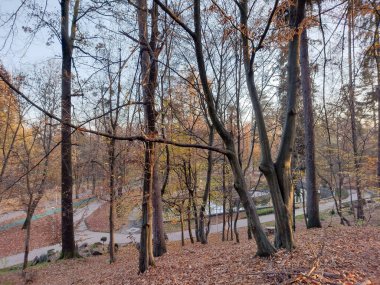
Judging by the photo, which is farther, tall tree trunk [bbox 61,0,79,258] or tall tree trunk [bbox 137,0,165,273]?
tall tree trunk [bbox 61,0,79,258]

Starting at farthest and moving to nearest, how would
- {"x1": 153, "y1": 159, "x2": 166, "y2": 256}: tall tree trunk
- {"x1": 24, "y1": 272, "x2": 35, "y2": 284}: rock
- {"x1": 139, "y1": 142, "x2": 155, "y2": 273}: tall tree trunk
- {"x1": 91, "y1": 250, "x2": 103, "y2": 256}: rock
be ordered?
{"x1": 91, "y1": 250, "x2": 103, "y2": 256}: rock, {"x1": 24, "y1": 272, "x2": 35, "y2": 284}: rock, {"x1": 153, "y1": 159, "x2": 166, "y2": 256}: tall tree trunk, {"x1": 139, "y1": 142, "x2": 155, "y2": 273}: tall tree trunk

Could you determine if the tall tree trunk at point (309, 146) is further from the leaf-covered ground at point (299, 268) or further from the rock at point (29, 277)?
the rock at point (29, 277)

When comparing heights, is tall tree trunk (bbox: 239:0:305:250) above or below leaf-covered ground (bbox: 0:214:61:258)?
above

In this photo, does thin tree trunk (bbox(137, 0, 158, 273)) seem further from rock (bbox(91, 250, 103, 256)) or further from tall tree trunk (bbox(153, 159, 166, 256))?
rock (bbox(91, 250, 103, 256))

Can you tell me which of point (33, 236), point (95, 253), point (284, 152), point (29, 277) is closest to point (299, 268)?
point (284, 152)

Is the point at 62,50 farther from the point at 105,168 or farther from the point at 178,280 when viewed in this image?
the point at 178,280

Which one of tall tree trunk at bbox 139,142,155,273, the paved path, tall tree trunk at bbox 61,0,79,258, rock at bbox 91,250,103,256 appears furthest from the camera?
the paved path

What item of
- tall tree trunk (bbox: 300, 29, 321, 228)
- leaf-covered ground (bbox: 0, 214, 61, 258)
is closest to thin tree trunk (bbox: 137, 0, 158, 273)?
tall tree trunk (bbox: 300, 29, 321, 228)

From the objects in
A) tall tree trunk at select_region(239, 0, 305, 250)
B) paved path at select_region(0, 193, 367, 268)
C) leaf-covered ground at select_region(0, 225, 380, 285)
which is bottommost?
paved path at select_region(0, 193, 367, 268)

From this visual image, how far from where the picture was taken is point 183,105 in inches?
481

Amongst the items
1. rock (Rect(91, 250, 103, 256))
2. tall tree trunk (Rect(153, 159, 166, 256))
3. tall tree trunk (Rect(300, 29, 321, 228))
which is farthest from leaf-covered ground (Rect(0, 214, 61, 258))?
A: tall tree trunk (Rect(300, 29, 321, 228))

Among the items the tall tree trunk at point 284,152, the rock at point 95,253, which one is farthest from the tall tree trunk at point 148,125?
the rock at point 95,253

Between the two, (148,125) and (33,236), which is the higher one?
(148,125)

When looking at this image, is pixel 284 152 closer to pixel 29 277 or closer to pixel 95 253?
pixel 29 277
